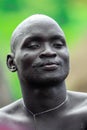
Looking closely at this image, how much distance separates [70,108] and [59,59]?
0.76 feet

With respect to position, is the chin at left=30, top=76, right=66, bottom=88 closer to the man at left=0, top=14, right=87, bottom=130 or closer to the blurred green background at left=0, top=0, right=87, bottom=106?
the man at left=0, top=14, right=87, bottom=130

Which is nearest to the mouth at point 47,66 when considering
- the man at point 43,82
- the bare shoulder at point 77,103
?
the man at point 43,82

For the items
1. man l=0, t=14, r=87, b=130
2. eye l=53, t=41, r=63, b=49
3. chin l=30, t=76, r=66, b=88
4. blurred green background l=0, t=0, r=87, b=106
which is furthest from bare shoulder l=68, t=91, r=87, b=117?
blurred green background l=0, t=0, r=87, b=106

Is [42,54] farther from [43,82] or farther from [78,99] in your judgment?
[78,99]

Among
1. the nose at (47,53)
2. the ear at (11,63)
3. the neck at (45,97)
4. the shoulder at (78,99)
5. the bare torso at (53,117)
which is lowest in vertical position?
the bare torso at (53,117)

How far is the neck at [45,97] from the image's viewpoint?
2293mm

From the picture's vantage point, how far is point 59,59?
224 centimetres

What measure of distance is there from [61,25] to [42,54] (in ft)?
11.3

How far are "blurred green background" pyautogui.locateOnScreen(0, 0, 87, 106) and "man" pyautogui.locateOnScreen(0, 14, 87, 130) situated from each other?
9.19 ft

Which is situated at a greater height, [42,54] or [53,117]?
[42,54]

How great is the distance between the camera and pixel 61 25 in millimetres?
5645

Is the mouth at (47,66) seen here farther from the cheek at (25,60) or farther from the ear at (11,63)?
the ear at (11,63)

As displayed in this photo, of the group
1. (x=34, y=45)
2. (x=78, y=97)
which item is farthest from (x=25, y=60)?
(x=78, y=97)

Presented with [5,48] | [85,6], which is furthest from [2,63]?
[85,6]
